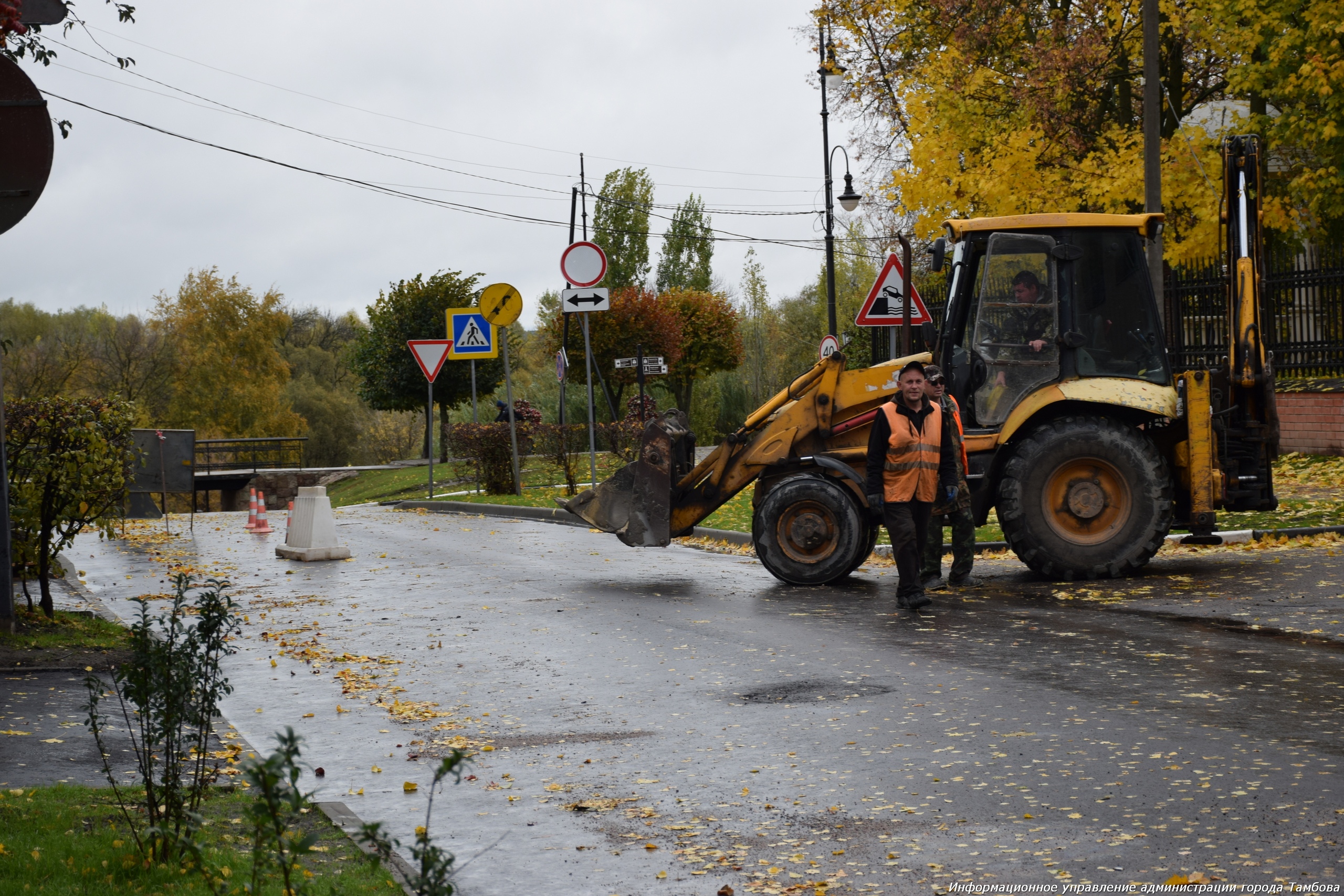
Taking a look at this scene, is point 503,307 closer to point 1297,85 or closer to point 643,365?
point 643,365

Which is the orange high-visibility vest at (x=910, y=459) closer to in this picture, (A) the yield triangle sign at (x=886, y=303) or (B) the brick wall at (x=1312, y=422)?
(A) the yield triangle sign at (x=886, y=303)

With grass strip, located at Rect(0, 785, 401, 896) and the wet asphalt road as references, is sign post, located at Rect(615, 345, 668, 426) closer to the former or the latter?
the wet asphalt road

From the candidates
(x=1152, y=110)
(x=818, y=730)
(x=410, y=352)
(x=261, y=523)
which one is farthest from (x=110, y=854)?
(x=410, y=352)

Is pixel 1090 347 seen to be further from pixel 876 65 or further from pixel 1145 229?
pixel 876 65

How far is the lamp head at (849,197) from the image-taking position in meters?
32.9

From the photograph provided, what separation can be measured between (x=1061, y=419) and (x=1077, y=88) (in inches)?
504

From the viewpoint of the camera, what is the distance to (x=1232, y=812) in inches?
189

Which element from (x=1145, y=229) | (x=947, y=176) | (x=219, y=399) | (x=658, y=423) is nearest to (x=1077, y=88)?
(x=947, y=176)

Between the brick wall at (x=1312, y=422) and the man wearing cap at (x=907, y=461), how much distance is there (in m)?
10.9

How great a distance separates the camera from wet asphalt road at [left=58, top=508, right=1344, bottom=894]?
4.55m

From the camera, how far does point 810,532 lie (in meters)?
11.6

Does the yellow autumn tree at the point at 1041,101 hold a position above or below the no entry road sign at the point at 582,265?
above

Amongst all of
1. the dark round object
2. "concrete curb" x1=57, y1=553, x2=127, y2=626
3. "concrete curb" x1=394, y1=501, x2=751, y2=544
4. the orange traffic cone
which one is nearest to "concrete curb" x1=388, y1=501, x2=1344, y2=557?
"concrete curb" x1=394, y1=501, x2=751, y2=544

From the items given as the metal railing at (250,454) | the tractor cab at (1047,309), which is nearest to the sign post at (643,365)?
the tractor cab at (1047,309)
